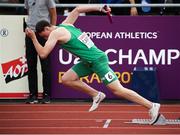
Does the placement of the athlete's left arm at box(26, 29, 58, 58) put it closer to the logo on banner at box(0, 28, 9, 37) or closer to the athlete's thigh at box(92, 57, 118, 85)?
the athlete's thigh at box(92, 57, 118, 85)

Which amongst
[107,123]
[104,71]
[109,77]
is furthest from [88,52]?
[107,123]

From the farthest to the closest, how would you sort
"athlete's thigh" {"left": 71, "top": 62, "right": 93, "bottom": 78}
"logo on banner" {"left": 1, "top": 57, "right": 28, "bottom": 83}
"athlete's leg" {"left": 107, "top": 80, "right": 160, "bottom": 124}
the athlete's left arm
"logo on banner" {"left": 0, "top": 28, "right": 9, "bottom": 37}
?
"logo on banner" {"left": 1, "top": 57, "right": 28, "bottom": 83}, "logo on banner" {"left": 0, "top": 28, "right": 9, "bottom": 37}, "athlete's thigh" {"left": 71, "top": 62, "right": 93, "bottom": 78}, "athlete's leg" {"left": 107, "top": 80, "right": 160, "bottom": 124}, the athlete's left arm

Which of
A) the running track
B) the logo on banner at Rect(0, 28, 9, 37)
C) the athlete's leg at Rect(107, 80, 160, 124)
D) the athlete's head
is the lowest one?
the running track

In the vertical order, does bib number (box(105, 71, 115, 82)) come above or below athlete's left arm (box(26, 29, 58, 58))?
below

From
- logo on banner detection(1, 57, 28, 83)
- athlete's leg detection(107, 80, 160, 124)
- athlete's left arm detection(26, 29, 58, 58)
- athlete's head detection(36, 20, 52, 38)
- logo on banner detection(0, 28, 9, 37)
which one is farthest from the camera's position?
logo on banner detection(1, 57, 28, 83)

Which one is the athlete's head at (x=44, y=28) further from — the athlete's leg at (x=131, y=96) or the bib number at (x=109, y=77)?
the athlete's leg at (x=131, y=96)

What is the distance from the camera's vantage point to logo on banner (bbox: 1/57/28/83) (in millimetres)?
13008

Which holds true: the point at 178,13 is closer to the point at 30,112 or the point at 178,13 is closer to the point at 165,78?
the point at 165,78

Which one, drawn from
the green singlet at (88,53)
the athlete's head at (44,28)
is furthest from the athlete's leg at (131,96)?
the athlete's head at (44,28)

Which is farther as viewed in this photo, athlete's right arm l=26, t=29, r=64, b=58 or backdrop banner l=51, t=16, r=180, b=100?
backdrop banner l=51, t=16, r=180, b=100

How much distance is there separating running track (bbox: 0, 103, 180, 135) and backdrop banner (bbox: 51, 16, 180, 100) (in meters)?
0.67

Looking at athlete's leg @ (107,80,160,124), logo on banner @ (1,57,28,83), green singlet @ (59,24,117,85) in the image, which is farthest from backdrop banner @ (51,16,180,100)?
athlete's leg @ (107,80,160,124)

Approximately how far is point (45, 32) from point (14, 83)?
355 centimetres

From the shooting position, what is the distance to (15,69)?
42.7ft
